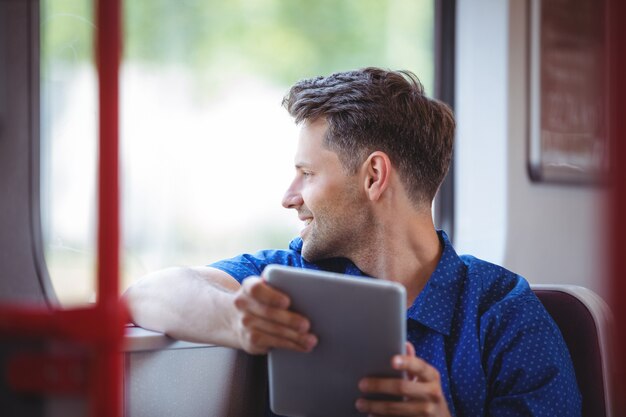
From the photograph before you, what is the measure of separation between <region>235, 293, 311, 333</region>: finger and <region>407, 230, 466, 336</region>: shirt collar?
0.46 metres

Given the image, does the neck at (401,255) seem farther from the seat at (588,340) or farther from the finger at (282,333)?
the finger at (282,333)

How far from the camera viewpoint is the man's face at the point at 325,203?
5.55 ft

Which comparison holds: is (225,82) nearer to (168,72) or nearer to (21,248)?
(168,72)

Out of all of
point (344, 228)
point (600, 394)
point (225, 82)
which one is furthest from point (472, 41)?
point (600, 394)

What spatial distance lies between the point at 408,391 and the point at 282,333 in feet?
0.68

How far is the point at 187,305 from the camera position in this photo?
1.41 metres

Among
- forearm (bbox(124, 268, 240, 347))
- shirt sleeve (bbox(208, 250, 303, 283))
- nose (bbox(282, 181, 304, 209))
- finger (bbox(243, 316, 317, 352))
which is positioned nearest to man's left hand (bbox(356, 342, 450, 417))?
finger (bbox(243, 316, 317, 352))

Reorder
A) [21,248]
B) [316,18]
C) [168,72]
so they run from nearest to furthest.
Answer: [21,248], [168,72], [316,18]

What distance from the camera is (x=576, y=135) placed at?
2859 millimetres

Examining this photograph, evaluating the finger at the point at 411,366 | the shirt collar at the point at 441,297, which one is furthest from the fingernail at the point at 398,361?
the shirt collar at the point at 441,297

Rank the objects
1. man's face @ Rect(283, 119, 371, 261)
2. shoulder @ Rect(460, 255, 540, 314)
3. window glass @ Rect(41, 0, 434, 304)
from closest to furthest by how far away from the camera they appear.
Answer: shoulder @ Rect(460, 255, 540, 314)
man's face @ Rect(283, 119, 371, 261)
window glass @ Rect(41, 0, 434, 304)

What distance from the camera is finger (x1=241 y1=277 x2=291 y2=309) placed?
3.68 ft

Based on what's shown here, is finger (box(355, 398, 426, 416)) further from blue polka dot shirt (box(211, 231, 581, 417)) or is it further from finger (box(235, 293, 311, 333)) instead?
blue polka dot shirt (box(211, 231, 581, 417))

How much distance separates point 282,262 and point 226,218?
1001 millimetres
